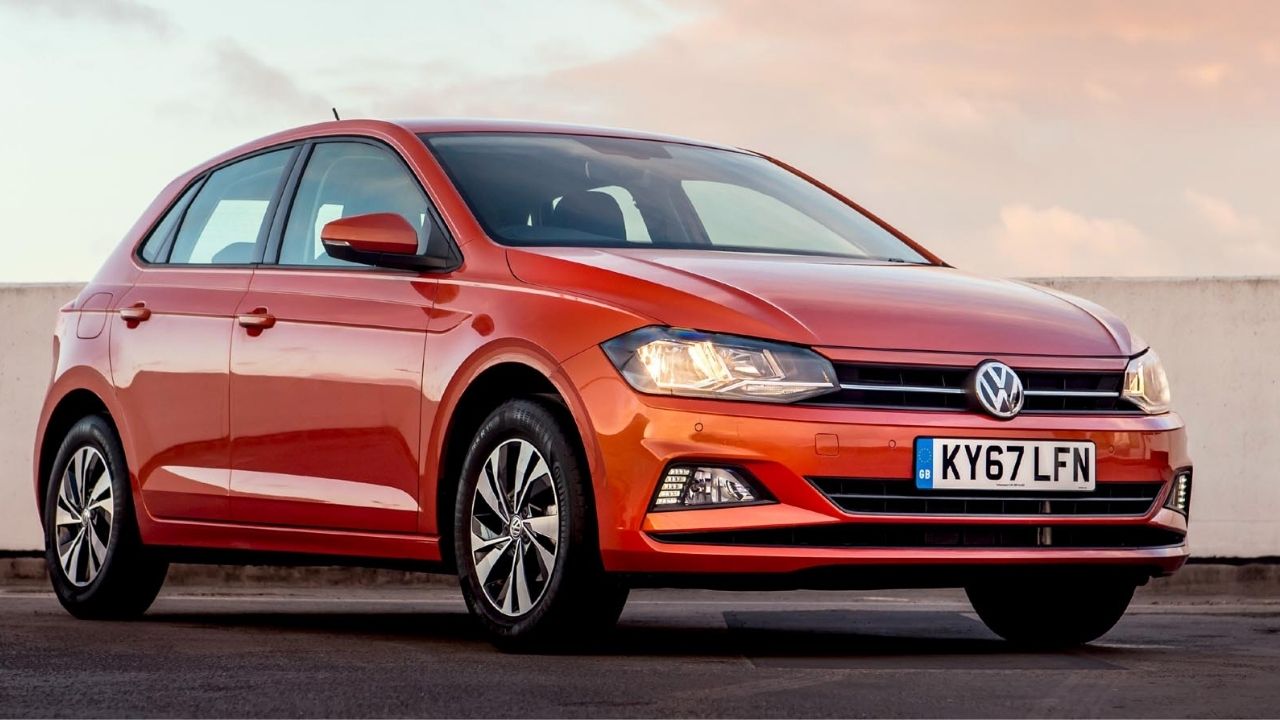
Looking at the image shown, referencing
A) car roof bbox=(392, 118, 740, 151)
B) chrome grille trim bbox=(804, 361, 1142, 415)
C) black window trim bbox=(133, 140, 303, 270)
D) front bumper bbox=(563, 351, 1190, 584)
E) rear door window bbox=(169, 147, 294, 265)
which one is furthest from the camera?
rear door window bbox=(169, 147, 294, 265)

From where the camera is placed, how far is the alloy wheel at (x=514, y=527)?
255 inches

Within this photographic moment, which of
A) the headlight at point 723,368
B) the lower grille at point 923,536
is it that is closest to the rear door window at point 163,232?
the headlight at point 723,368

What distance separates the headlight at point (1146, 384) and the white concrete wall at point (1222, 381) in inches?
→ 184

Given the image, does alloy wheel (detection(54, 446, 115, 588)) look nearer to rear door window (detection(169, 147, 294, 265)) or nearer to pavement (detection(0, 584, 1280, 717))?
pavement (detection(0, 584, 1280, 717))

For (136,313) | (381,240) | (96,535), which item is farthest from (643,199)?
(96,535)

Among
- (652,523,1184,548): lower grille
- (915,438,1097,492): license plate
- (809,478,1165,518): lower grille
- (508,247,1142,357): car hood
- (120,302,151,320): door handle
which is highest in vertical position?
(508,247,1142,357): car hood

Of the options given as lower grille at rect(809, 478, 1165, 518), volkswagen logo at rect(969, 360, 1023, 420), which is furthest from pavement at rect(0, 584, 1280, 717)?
volkswagen logo at rect(969, 360, 1023, 420)

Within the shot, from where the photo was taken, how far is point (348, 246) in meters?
7.07

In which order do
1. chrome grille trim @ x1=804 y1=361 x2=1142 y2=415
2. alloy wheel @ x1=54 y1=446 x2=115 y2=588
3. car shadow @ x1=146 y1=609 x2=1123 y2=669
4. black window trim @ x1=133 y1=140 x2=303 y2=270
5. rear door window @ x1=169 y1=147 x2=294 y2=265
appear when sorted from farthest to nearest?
alloy wheel @ x1=54 y1=446 x2=115 y2=588 → rear door window @ x1=169 y1=147 x2=294 y2=265 → black window trim @ x1=133 y1=140 x2=303 y2=270 → car shadow @ x1=146 y1=609 x2=1123 y2=669 → chrome grille trim @ x1=804 y1=361 x2=1142 y2=415

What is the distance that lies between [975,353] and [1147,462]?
2.29 feet

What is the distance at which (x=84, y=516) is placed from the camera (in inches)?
344

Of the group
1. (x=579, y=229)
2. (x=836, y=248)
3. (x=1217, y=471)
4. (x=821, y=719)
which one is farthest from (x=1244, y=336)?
(x=821, y=719)

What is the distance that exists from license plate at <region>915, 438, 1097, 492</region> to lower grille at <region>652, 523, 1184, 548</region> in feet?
0.42

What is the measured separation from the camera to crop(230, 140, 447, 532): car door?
7.05 m
